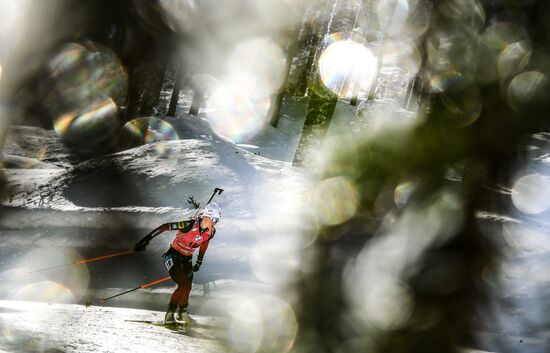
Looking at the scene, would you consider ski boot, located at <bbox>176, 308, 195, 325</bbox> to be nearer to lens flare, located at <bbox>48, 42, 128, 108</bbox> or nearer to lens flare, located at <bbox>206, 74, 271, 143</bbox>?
lens flare, located at <bbox>206, 74, 271, 143</bbox>

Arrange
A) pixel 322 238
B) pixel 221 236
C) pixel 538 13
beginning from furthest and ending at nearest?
1. pixel 221 236
2. pixel 322 238
3. pixel 538 13

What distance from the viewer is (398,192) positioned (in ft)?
34.5

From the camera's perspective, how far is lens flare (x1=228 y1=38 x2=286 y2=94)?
28898 mm

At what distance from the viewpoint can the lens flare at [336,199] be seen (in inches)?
367

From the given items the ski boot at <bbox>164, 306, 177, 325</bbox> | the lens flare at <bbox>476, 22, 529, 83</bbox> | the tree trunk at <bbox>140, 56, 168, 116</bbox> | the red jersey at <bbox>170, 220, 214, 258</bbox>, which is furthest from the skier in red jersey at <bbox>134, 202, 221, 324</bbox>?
the tree trunk at <bbox>140, 56, 168, 116</bbox>

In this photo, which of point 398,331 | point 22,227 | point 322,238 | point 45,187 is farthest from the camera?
point 45,187

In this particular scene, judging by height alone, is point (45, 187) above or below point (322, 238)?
below

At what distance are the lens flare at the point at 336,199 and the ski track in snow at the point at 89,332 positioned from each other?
400 centimetres

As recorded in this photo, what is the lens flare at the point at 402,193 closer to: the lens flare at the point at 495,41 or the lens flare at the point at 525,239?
the lens flare at the point at 525,239

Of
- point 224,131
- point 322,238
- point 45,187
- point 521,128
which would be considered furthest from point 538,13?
point 224,131

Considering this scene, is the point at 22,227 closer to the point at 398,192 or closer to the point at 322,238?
the point at 322,238

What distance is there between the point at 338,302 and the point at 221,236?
3.44 metres

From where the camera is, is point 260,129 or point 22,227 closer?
point 22,227

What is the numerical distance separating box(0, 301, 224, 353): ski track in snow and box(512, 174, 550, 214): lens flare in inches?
421
